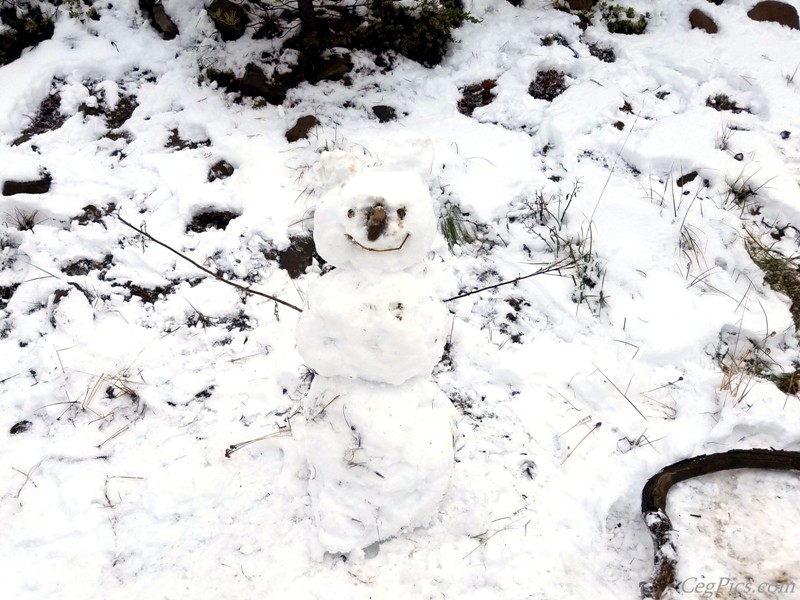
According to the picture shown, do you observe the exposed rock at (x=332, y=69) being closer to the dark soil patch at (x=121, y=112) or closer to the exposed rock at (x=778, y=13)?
the dark soil patch at (x=121, y=112)

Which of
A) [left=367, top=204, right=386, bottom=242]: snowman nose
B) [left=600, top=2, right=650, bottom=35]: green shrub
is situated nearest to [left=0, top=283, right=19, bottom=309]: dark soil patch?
[left=367, top=204, right=386, bottom=242]: snowman nose

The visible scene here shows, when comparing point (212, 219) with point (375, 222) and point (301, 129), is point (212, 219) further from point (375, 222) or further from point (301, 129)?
point (375, 222)

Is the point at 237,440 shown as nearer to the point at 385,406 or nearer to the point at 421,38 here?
the point at 385,406

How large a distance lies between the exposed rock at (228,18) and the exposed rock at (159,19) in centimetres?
34

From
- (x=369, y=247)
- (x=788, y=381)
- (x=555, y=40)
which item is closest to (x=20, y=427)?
(x=369, y=247)

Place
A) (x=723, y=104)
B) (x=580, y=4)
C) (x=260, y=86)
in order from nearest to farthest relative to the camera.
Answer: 1. (x=723, y=104)
2. (x=260, y=86)
3. (x=580, y=4)

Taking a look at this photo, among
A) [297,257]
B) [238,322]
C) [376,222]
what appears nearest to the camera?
[376,222]

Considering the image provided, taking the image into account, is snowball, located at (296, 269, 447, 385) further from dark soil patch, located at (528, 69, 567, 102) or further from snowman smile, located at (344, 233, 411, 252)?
dark soil patch, located at (528, 69, 567, 102)

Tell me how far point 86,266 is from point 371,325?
220cm

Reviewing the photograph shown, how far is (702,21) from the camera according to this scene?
4012mm

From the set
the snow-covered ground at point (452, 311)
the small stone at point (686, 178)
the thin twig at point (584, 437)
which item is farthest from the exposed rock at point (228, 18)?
the thin twig at point (584, 437)

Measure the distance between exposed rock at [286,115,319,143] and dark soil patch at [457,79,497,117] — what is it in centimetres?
105

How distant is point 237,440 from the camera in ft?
8.09

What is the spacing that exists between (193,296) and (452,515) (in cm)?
180
